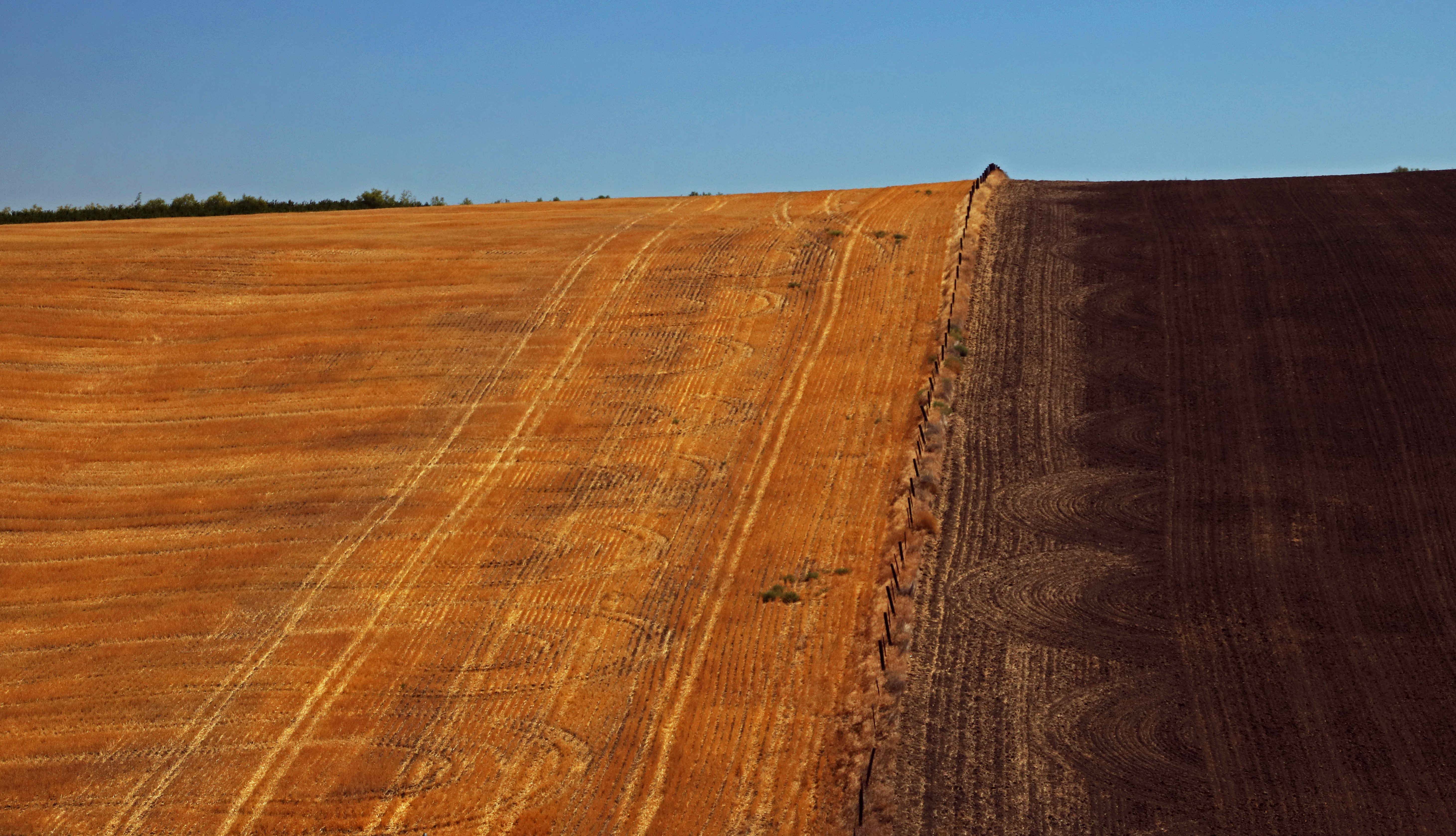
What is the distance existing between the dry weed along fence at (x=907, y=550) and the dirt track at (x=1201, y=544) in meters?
0.28

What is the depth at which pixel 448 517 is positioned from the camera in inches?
862

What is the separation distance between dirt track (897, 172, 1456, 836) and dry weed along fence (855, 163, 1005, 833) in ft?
0.92

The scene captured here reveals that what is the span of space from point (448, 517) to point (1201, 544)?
13.4 meters

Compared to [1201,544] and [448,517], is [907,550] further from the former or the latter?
[448,517]

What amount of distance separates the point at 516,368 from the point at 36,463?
Answer: 34.0 ft

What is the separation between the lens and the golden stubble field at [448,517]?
15.6m

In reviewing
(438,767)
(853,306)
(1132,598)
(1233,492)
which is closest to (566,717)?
(438,767)

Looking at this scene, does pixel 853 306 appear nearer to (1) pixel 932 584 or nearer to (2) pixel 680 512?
(2) pixel 680 512

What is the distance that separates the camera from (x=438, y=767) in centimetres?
1570

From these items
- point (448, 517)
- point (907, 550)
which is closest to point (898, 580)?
point (907, 550)

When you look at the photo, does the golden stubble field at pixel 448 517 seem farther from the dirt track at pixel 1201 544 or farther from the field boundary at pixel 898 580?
the dirt track at pixel 1201 544

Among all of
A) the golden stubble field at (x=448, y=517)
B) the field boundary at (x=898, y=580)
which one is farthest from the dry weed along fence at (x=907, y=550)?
the golden stubble field at (x=448, y=517)

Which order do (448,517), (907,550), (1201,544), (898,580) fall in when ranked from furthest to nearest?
(448,517) → (907,550) → (1201,544) → (898,580)

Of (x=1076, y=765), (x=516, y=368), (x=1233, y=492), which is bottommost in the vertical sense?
(x=1076, y=765)
